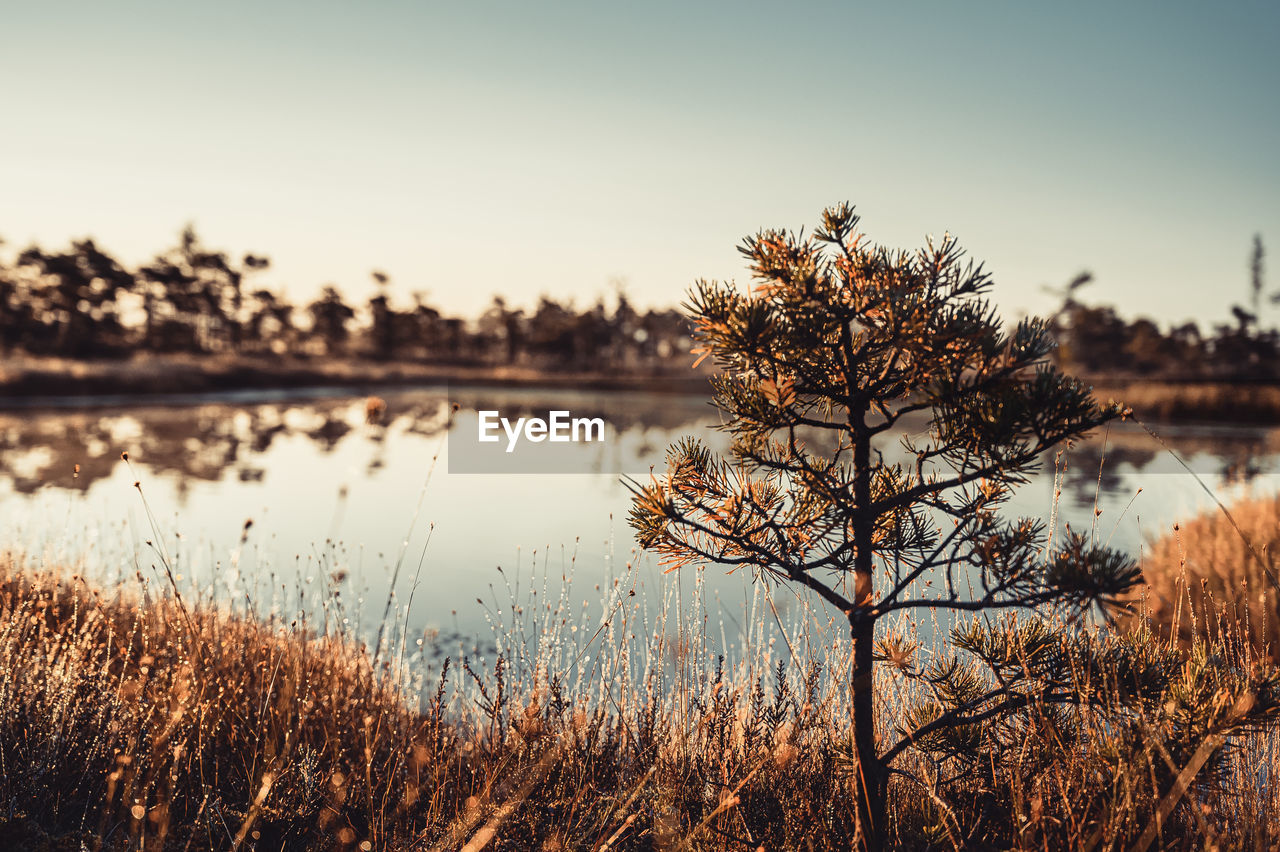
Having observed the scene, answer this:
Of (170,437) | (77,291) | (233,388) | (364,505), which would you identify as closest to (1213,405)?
(364,505)

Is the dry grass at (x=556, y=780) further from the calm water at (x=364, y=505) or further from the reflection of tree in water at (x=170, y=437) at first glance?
the reflection of tree in water at (x=170, y=437)

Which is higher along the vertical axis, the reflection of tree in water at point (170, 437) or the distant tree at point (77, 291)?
the distant tree at point (77, 291)

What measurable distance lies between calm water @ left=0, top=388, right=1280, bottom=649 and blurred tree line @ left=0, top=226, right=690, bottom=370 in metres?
28.0

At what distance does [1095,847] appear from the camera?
2.07 m

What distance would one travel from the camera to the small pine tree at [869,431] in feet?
5.74

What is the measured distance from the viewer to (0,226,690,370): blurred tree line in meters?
45.5

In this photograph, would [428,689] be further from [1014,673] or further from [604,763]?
[1014,673]

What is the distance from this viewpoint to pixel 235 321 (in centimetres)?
5972

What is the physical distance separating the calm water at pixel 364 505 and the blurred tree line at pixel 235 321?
2798 cm

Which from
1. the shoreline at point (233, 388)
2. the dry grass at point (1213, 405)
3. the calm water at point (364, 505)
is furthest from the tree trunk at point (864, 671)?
the dry grass at point (1213, 405)

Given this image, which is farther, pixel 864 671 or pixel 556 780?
pixel 556 780

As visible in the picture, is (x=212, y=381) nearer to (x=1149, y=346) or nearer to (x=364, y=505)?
(x=364, y=505)

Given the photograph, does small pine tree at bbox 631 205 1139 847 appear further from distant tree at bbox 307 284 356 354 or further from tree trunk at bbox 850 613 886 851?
distant tree at bbox 307 284 356 354

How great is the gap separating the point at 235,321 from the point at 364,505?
56827 millimetres
